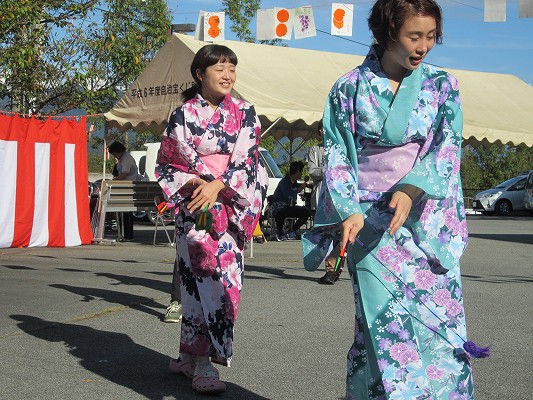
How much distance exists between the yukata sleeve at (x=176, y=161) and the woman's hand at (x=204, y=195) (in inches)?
6.2

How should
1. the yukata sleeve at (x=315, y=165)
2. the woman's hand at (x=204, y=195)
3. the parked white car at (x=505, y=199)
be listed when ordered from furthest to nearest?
the parked white car at (x=505, y=199) → the yukata sleeve at (x=315, y=165) → the woman's hand at (x=204, y=195)

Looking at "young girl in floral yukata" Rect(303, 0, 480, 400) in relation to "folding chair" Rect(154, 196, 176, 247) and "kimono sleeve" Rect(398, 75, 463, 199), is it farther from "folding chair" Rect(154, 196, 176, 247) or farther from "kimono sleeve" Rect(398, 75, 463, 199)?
"folding chair" Rect(154, 196, 176, 247)

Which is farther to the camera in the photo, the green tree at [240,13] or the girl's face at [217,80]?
the green tree at [240,13]

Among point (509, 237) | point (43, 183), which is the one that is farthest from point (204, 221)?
point (509, 237)

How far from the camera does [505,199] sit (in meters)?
32.8

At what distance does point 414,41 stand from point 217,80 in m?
1.91

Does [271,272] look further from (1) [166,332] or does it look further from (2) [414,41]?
(2) [414,41]

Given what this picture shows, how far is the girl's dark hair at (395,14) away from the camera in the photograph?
3514mm

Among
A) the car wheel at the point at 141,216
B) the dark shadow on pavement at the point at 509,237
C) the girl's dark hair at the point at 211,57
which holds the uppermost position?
the girl's dark hair at the point at 211,57

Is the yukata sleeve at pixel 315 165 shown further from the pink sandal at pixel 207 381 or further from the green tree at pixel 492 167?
the green tree at pixel 492 167

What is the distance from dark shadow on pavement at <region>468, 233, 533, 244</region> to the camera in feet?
58.0

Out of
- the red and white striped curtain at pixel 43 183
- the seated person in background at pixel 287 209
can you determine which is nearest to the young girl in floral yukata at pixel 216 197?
the red and white striped curtain at pixel 43 183

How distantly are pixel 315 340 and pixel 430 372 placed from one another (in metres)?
3.00

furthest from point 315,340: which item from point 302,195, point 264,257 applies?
point 302,195
